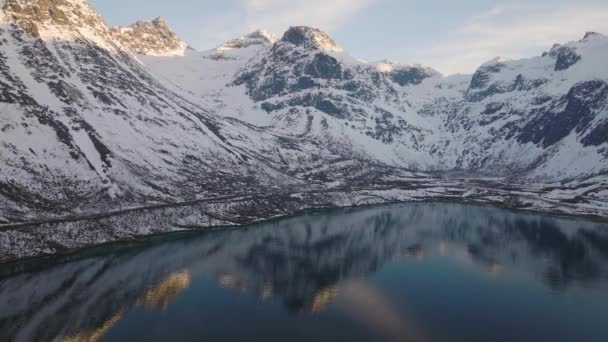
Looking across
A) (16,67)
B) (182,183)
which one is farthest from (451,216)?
(16,67)

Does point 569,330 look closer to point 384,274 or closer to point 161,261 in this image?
point 384,274

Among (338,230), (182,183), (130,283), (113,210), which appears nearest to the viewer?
(130,283)

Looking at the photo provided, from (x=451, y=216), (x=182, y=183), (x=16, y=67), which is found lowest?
(x=451, y=216)

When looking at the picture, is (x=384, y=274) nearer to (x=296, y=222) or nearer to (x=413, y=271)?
(x=413, y=271)

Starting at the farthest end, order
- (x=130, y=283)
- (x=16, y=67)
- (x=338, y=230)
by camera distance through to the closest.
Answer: (x=16, y=67) → (x=338, y=230) → (x=130, y=283)

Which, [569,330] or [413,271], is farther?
[413,271]

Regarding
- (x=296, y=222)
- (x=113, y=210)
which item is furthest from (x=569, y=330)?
(x=113, y=210)

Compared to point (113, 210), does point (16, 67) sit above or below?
above
